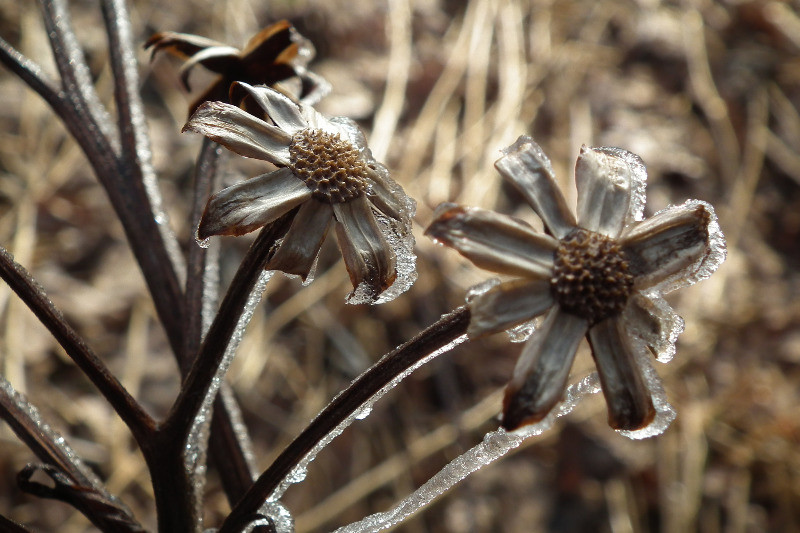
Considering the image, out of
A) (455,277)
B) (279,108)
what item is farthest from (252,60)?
(455,277)

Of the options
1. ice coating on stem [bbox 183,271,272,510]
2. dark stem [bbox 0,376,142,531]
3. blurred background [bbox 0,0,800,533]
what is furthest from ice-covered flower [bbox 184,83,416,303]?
blurred background [bbox 0,0,800,533]

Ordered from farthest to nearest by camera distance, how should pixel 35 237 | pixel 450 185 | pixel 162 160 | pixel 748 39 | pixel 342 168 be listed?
1. pixel 748 39
2. pixel 450 185
3. pixel 162 160
4. pixel 35 237
5. pixel 342 168

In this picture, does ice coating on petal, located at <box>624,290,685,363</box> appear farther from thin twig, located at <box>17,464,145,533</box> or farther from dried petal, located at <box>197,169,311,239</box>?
thin twig, located at <box>17,464,145,533</box>

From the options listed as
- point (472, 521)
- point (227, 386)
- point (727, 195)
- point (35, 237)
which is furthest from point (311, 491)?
point (727, 195)

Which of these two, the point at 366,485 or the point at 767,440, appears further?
the point at 767,440

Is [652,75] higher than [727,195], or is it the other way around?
[652,75]

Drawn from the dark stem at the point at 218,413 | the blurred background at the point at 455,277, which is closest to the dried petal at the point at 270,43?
the dark stem at the point at 218,413

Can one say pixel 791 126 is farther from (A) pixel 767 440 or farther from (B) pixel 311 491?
(B) pixel 311 491
